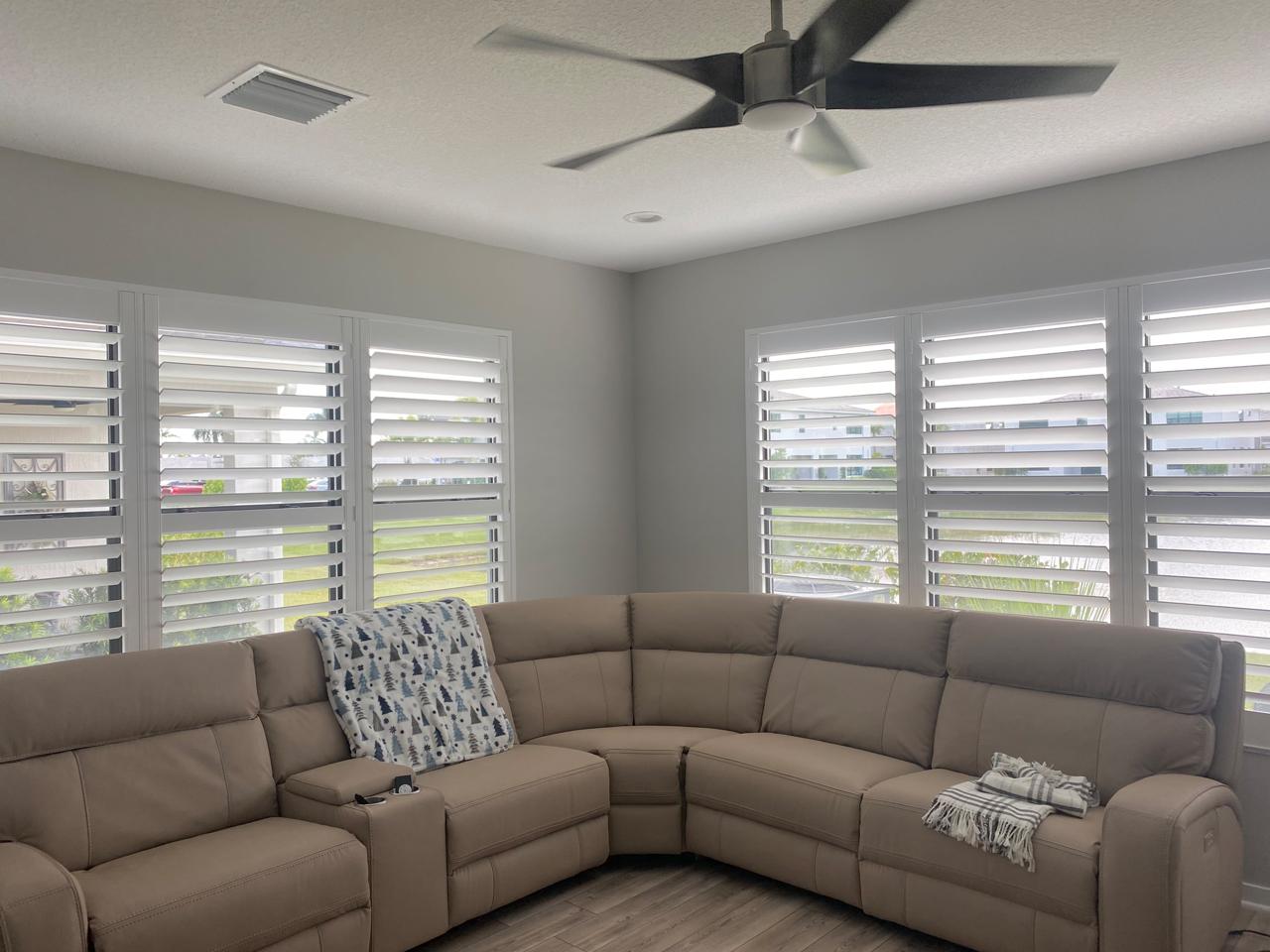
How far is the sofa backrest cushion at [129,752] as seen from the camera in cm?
283

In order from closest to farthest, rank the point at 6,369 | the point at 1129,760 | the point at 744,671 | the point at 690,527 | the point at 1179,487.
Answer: the point at 1129,760 < the point at 6,369 < the point at 1179,487 < the point at 744,671 < the point at 690,527

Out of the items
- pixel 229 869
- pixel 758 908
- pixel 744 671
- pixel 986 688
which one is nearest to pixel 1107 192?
pixel 986 688

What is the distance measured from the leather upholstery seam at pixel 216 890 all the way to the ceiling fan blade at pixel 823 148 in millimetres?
2481

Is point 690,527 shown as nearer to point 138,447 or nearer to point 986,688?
point 986,688

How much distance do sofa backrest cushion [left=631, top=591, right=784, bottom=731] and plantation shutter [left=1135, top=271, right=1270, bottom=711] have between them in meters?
1.63

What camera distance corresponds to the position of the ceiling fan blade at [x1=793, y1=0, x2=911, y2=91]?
1.87 metres

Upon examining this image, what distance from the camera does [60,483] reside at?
3.53m

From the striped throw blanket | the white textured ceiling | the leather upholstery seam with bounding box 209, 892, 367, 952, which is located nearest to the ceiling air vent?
the white textured ceiling

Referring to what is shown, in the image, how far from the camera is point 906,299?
453 centimetres

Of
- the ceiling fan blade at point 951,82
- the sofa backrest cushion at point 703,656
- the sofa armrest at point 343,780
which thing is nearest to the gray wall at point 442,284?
the sofa backrest cushion at point 703,656

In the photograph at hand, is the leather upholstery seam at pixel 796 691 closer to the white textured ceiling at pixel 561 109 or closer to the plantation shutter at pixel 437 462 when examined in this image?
the plantation shutter at pixel 437 462

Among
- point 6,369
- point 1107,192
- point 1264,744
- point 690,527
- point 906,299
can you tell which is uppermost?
point 1107,192

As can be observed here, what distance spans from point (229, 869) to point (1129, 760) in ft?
9.41

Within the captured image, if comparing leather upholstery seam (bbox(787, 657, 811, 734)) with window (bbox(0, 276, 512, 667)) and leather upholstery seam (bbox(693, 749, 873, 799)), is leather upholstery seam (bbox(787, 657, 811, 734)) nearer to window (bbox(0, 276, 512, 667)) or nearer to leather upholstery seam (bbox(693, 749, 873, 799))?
leather upholstery seam (bbox(693, 749, 873, 799))
